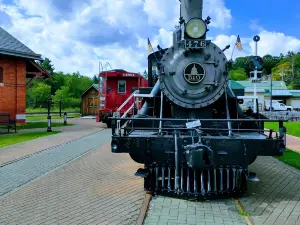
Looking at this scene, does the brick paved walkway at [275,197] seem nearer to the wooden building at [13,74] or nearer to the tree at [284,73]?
the wooden building at [13,74]

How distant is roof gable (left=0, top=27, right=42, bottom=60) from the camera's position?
19420 millimetres

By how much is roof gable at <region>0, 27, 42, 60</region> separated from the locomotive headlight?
15278mm

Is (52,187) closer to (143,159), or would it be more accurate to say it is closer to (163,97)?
(143,159)

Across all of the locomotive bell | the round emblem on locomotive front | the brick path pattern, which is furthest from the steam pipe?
the brick path pattern

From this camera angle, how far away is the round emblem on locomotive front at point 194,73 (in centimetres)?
674

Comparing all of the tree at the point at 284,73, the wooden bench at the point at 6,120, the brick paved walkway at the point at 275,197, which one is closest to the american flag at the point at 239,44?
the brick paved walkway at the point at 275,197

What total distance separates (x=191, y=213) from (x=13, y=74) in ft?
59.7

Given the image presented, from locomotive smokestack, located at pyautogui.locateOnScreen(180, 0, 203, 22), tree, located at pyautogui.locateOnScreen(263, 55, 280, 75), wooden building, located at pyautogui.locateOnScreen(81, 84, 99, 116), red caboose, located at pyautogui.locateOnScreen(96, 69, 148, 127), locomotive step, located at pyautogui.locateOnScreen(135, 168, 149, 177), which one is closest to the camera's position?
locomotive step, located at pyautogui.locateOnScreen(135, 168, 149, 177)

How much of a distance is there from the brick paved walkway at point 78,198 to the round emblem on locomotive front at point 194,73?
2.36 metres

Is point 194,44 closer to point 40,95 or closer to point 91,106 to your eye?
point 91,106

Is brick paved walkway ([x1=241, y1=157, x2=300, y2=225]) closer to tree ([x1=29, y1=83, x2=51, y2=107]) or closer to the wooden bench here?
the wooden bench

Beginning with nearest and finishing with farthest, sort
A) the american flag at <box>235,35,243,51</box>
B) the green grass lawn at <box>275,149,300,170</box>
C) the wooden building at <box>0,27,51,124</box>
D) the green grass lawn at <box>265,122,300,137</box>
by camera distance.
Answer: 1. the american flag at <box>235,35,243,51</box>
2. the green grass lawn at <box>275,149,300,170</box>
3. the green grass lawn at <box>265,122,300,137</box>
4. the wooden building at <box>0,27,51,124</box>

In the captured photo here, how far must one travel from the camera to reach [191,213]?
5.18 meters

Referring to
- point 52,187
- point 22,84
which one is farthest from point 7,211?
point 22,84
